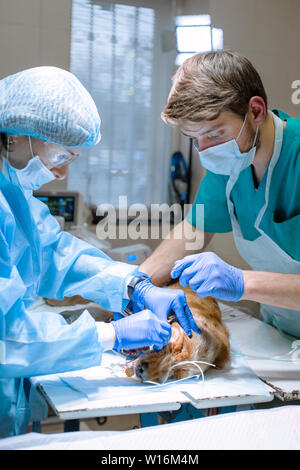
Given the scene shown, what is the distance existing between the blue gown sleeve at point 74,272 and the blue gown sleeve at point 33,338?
1.13 ft

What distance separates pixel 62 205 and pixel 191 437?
1.91 m

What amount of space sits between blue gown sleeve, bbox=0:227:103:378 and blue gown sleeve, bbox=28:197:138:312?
0.34 metres

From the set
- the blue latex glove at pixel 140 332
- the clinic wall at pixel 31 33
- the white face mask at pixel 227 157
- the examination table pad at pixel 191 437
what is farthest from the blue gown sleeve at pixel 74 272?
the clinic wall at pixel 31 33

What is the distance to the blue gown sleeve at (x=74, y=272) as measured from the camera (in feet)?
5.48

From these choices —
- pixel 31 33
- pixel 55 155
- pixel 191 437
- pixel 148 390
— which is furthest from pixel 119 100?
pixel 191 437

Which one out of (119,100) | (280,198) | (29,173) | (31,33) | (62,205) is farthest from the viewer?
(119,100)

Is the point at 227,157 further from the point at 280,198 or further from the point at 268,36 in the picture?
the point at 268,36

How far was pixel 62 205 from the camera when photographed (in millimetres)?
2775

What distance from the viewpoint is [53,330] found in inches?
50.4

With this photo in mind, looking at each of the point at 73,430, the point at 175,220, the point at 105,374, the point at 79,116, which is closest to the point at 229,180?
the point at 79,116

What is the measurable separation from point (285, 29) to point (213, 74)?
179cm

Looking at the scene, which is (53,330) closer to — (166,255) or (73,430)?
(73,430)

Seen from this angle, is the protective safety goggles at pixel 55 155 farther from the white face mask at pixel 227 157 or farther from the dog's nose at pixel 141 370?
the dog's nose at pixel 141 370

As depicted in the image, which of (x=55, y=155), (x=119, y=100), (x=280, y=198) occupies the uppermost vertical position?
(x=119, y=100)
